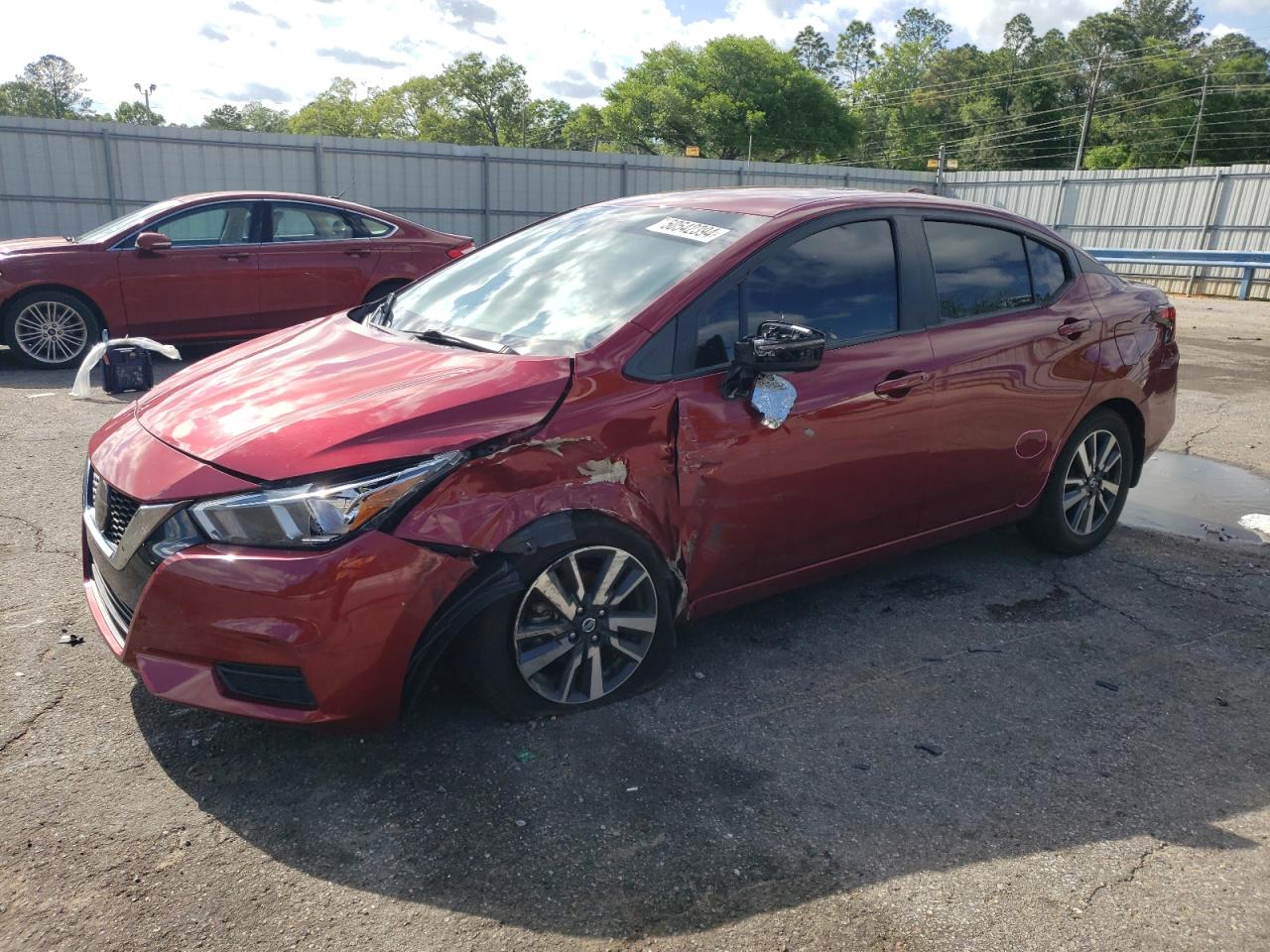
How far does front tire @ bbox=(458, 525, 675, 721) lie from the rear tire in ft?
7.48

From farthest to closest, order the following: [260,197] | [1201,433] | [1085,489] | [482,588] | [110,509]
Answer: [260,197] < [1201,433] < [1085,489] < [110,509] < [482,588]

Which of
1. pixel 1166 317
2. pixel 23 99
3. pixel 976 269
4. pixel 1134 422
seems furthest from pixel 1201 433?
pixel 23 99

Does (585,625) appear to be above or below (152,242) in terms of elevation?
below

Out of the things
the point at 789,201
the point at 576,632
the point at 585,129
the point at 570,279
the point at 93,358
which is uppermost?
the point at 585,129

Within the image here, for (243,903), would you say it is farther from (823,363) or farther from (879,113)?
(879,113)

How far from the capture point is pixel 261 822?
2.62 metres

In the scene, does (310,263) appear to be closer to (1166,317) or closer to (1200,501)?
(1166,317)

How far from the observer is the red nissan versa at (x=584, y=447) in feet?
8.63

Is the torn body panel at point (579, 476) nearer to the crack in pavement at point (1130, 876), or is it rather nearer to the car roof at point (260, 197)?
the crack in pavement at point (1130, 876)

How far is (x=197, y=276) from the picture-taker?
8.84 metres

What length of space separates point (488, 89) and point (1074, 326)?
9952 centimetres

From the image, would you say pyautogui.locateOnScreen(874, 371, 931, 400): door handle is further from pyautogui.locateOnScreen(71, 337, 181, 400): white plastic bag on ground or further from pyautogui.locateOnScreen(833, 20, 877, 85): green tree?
pyautogui.locateOnScreen(833, 20, 877, 85): green tree

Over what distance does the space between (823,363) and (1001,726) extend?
4.46 ft

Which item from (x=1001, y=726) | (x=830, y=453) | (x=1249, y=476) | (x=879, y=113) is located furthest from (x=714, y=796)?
(x=879, y=113)
